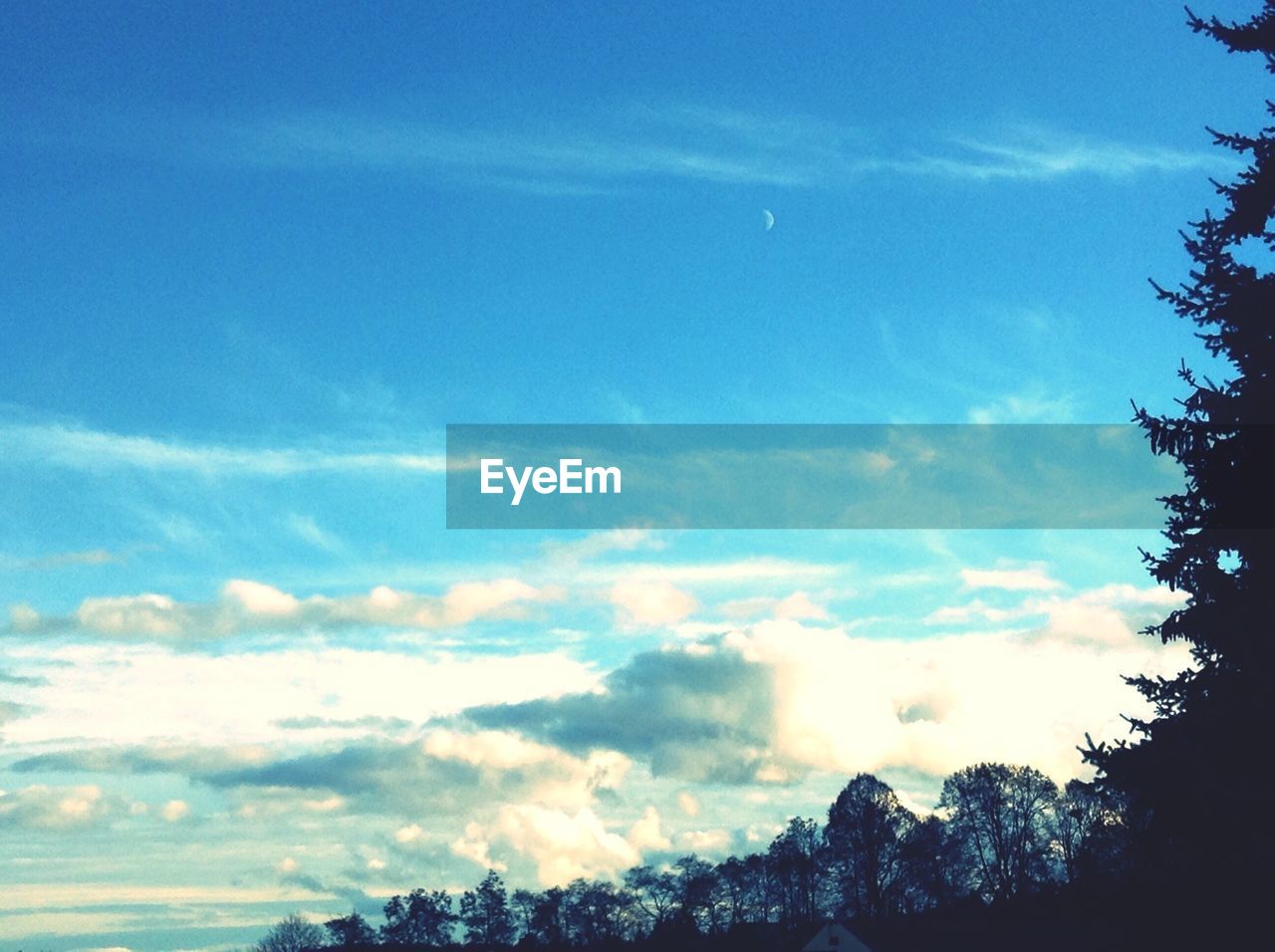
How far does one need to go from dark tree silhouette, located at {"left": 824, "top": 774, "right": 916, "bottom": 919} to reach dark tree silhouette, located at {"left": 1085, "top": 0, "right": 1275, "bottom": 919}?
277 feet

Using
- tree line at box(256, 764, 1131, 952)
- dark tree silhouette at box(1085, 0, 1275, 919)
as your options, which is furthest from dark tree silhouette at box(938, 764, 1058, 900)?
dark tree silhouette at box(1085, 0, 1275, 919)

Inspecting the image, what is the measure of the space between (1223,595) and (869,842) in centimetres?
8670

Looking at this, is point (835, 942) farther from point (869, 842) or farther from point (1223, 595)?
point (1223, 595)

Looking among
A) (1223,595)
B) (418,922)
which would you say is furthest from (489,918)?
(1223,595)

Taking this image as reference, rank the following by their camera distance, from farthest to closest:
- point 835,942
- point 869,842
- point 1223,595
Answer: point 869,842, point 835,942, point 1223,595

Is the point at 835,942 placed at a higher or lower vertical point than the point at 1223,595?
lower

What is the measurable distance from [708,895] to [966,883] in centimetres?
3909

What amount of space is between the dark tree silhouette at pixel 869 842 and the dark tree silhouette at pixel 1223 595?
8451 cm

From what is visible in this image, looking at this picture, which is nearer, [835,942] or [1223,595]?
[1223,595]

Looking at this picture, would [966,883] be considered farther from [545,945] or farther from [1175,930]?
[1175,930]

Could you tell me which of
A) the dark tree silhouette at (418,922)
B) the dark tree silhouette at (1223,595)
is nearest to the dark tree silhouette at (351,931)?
the dark tree silhouette at (418,922)

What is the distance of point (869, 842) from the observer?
4085 inches

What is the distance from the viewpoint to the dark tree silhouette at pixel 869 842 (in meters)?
104

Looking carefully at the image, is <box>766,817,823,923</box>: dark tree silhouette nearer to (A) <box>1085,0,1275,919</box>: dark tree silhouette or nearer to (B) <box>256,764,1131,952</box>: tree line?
(B) <box>256,764,1131,952</box>: tree line
